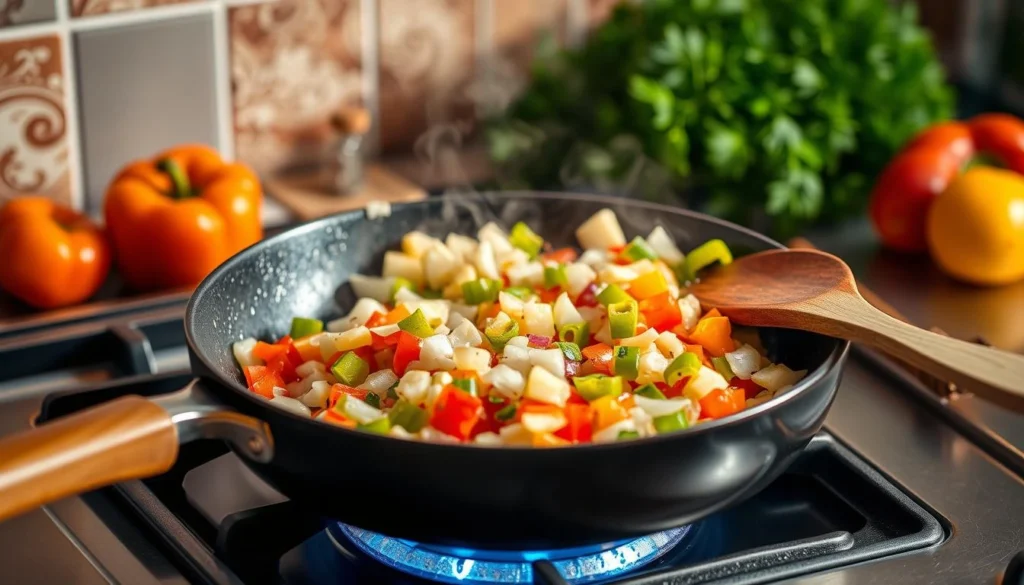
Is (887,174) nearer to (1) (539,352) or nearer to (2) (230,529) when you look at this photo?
(1) (539,352)

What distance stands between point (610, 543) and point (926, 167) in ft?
2.72

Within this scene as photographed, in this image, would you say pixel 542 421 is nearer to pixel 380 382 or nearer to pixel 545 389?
pixel 545 389

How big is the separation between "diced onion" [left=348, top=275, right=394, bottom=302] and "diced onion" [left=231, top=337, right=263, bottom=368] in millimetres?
181

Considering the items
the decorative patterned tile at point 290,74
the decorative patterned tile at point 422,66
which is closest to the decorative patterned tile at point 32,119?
the decorative patterned tile at point 290,74

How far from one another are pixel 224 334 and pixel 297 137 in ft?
2.05

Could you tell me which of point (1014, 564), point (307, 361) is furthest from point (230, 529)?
point (1014, 564)

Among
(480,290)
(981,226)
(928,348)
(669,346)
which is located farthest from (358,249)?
(981,226)

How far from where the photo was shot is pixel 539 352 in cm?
98

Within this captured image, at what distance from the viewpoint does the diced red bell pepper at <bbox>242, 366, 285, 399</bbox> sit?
1.02 m

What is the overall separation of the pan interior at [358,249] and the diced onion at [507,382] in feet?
0.84

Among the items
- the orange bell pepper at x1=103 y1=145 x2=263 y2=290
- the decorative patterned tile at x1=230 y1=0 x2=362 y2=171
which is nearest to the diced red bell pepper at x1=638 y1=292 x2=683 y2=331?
the orange bell pepper at x1=103 y1=145 x2=263 y2=290

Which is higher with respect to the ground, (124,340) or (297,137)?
(297,137)

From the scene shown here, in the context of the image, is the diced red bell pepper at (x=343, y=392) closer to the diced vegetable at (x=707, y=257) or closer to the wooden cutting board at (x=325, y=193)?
the diced vegetable at (x=707, y=257)

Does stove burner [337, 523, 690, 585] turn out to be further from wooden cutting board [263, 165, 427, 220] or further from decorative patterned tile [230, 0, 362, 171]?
decorative patterned tile [230, 0, 362, 171]
